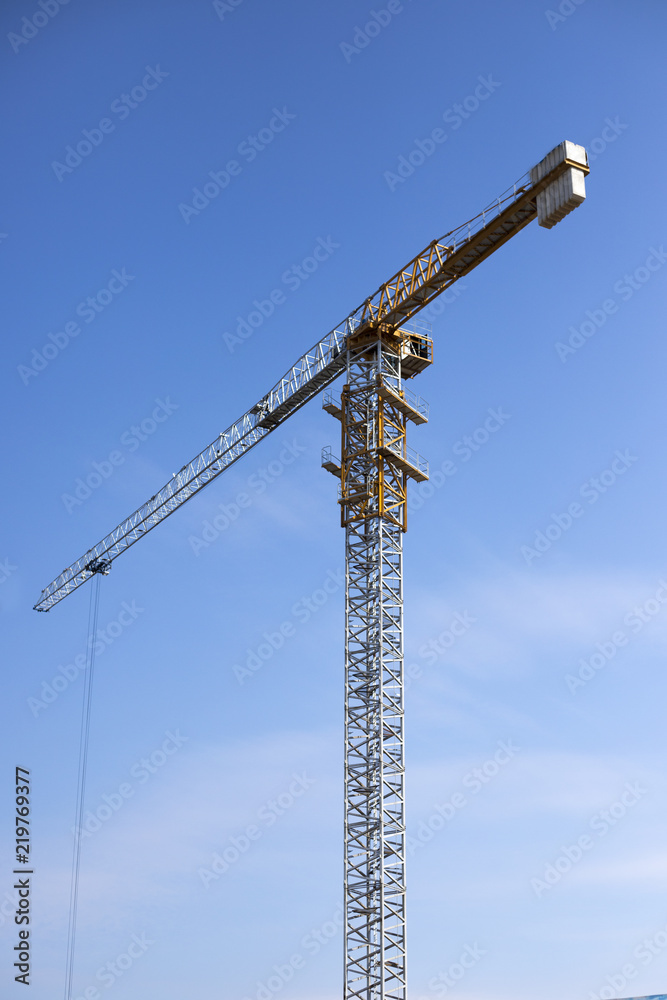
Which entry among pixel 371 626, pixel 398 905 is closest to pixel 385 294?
pixel 371 626

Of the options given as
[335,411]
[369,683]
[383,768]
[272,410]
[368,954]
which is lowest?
[368,954]

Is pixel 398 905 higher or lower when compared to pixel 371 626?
lower

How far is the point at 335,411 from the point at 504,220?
436 inches

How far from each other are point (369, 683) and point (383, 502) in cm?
773

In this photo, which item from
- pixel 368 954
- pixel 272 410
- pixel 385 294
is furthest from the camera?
pixel 272 410

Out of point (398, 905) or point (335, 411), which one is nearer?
point (398, 905)

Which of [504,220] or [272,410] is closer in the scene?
[504,220]

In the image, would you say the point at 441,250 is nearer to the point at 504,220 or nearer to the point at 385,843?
the point at 504,220

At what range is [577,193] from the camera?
Answer: 145 ft

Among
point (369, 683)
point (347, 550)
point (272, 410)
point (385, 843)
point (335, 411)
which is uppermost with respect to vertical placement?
point (272, 410)

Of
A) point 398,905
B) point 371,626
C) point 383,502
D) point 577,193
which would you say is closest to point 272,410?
point 383,502

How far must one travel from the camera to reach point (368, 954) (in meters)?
42.8

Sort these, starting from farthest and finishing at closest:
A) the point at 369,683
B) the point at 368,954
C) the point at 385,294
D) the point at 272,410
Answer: the point at 272,410 < the point at 385,294 < the point at 369,683 < the point at 368,954

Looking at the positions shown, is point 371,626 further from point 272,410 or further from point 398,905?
point 272,410
